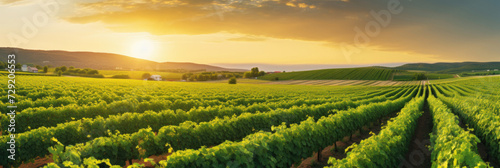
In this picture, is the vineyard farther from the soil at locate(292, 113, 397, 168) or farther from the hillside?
the hillside

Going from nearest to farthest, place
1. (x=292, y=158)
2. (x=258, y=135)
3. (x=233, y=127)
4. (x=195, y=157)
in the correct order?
(x=195, y=157)
(x=258, y=135)
(x=292, y=158)
(x=233, y=127)

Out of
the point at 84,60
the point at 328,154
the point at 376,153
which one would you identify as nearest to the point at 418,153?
the point at 328,154

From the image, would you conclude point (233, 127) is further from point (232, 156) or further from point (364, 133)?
point (364, 133)

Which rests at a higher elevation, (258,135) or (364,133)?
(258,135)

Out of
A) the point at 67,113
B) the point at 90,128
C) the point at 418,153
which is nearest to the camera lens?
the point at 90,128

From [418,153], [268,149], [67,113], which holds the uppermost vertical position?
[268,149]

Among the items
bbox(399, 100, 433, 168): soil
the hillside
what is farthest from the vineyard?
the hillside

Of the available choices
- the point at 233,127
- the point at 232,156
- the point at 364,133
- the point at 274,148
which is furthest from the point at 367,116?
the point at 232,156

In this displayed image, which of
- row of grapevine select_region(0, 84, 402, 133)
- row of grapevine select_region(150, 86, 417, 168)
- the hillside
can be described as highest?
the hillside

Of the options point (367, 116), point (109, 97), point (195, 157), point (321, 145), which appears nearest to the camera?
point (195, 157)

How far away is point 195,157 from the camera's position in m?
5.98

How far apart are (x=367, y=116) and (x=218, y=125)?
9.55m

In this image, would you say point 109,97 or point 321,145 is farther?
point 109,97

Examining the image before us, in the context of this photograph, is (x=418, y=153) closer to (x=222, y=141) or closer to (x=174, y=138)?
(x=222, y=141)
